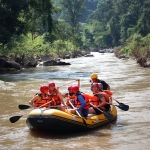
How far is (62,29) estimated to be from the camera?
36062mm

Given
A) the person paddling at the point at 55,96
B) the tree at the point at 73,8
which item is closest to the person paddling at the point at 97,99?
the person paddling at the point at 55,96

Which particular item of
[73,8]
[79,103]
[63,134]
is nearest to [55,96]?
[79,103]

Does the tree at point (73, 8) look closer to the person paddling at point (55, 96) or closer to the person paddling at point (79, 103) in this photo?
the person paddling at point (55, 96)

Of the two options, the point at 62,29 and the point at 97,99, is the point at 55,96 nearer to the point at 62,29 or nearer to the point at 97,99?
the point at 97,99

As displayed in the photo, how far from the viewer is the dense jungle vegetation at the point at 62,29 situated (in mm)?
22441

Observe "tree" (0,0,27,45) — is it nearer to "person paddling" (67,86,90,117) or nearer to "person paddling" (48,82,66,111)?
"person paddling" (48,82,66,111)

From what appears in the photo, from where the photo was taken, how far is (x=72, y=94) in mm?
7750

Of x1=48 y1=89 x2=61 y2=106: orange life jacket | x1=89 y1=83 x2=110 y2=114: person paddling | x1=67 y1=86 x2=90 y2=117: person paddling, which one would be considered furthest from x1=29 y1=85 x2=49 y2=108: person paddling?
x1=89 y1=83 x2=110 y2=114: person paddling

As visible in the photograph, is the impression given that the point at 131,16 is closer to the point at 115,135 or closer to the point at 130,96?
the point at 130,96

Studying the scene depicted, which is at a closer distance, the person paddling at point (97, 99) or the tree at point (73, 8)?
the person paddling at point (97, 99)

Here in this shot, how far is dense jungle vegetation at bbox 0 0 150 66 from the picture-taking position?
22441mm

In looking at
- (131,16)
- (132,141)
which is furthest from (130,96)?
(131,16)

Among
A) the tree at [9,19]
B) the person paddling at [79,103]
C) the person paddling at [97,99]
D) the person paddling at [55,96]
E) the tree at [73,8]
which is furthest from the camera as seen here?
the tree at [73,8]

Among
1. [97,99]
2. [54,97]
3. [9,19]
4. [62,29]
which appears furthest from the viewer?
[62,29]
